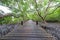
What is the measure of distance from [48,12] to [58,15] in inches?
42.0

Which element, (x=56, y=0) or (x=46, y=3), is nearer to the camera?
(x=56, y=0)

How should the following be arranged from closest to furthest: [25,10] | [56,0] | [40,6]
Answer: [56,0]
[40,6]
[25,10]

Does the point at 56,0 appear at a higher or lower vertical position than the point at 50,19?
higher

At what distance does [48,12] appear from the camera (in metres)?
13.8

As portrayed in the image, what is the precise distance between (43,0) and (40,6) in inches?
35.9

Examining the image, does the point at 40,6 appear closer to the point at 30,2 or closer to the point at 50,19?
the point at 30,2

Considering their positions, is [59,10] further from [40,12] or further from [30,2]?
[30,2]

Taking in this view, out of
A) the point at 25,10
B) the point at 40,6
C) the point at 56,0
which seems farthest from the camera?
the point at 25,10

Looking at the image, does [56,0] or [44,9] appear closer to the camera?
[56,0]

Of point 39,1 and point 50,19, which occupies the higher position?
point 39,1

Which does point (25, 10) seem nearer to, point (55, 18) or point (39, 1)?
point (39, 1)

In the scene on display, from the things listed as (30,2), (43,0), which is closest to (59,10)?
(43,0)

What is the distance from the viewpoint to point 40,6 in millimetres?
12727

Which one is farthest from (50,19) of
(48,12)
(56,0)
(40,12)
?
(56,0)
